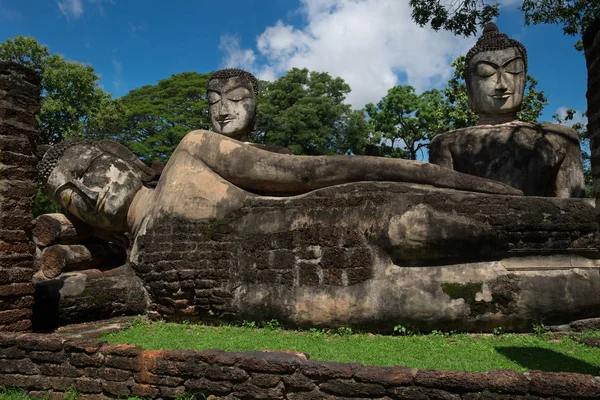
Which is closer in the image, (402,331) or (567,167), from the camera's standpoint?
(402,331)

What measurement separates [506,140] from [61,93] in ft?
57.6

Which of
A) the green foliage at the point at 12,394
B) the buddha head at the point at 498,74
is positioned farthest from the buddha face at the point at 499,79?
the green foliage at the point at 12,394

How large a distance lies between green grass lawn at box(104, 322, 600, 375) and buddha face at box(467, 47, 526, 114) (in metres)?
3.65

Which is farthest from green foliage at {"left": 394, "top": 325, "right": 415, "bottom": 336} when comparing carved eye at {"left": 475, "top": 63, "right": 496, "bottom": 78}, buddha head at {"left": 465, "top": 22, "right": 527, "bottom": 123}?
carved eye at {"left": 475, "top": 63, "right": 496, "bottom": 78}

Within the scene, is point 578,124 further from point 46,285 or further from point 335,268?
point 46,285

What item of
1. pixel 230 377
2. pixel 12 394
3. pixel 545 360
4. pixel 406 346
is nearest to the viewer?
pixel 230 377

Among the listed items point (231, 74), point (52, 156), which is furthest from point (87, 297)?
point (231, 74)

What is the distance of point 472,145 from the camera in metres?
7.12

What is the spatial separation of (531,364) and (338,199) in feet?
8.57

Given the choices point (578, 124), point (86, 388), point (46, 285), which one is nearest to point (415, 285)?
point (86, 388)

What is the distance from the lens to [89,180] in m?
7.18

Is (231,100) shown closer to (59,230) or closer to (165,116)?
(59,230)

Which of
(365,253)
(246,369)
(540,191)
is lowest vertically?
(246,369)

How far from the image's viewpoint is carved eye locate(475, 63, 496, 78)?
7.27 metres
